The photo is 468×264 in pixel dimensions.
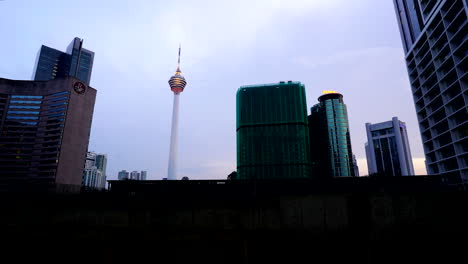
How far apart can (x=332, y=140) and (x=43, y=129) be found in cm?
16371

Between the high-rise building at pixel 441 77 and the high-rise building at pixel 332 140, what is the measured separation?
205 feet

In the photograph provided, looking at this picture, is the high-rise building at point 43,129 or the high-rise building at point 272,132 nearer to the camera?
the high-rise building at point 272,132

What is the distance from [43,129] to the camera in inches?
5733

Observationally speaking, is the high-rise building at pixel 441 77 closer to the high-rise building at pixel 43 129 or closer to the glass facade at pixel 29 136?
the high-rise building at pixel 43 129

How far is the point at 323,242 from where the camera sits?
15.0m

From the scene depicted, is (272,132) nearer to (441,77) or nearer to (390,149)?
(441,77)

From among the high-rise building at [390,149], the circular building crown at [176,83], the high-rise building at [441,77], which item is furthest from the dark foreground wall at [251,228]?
the high-rise building at [390,149]

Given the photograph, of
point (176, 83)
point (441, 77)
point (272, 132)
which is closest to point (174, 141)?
point (176, 83)

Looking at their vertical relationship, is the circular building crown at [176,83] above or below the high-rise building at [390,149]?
above

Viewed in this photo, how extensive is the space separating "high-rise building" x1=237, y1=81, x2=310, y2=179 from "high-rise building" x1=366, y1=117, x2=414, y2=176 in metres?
82.4

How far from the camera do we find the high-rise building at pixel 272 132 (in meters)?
101

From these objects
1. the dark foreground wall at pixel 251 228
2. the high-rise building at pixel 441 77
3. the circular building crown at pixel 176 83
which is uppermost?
the circular building crown at pixel 176 83

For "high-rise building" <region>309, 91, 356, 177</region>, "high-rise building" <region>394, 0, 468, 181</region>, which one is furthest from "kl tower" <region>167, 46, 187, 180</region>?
"high-rise building" <region>394, 0, 468, 181</region>

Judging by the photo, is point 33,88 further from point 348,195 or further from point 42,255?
point 348,195
